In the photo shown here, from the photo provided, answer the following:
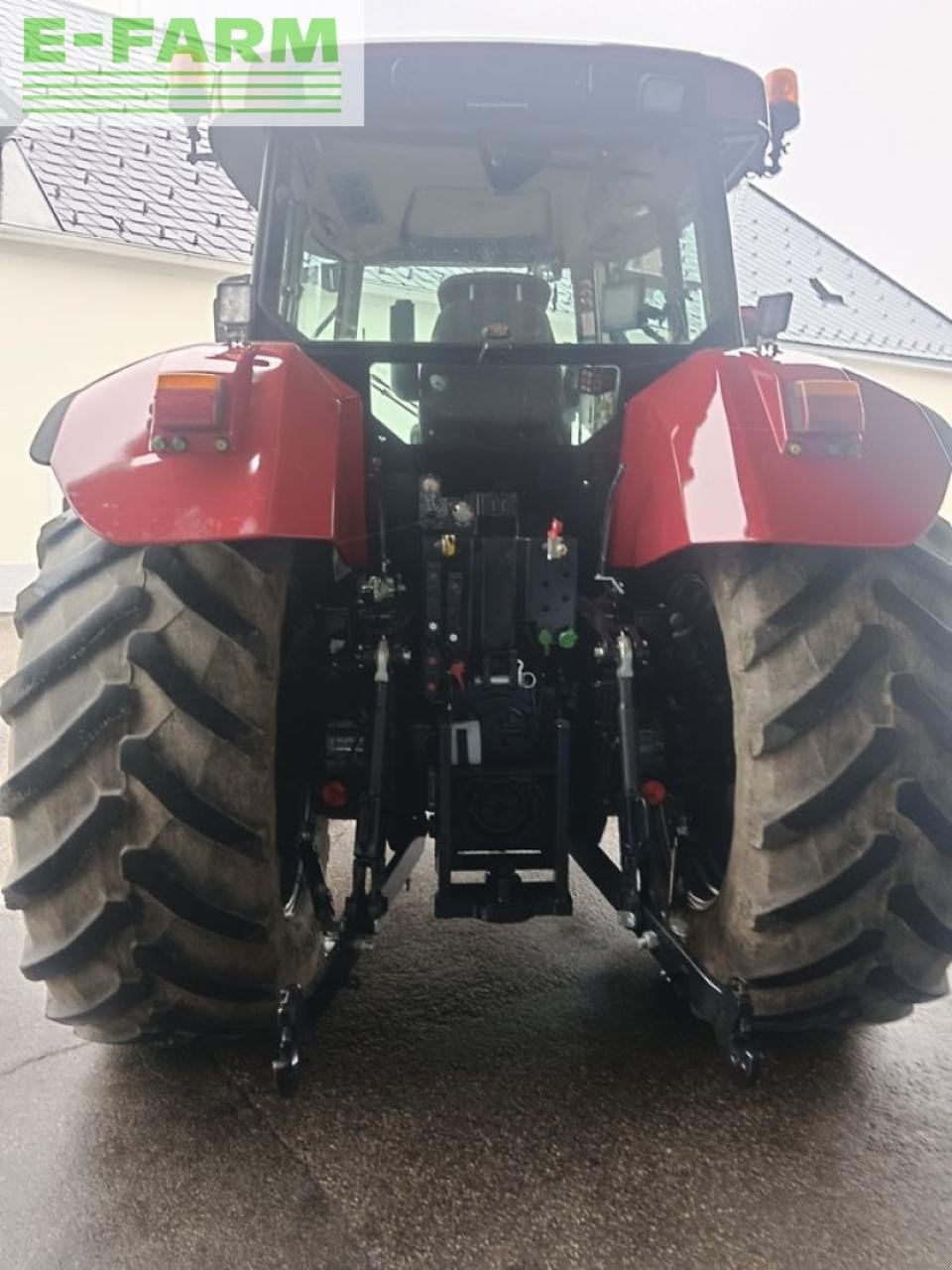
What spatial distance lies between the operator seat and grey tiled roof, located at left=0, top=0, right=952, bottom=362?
498 centimetres

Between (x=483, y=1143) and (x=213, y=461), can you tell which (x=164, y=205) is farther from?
(x=483, y=1143)

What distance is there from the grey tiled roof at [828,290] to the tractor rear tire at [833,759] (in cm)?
1125

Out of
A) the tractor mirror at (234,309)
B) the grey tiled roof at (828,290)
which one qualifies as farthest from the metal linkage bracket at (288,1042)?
the grey tiled roof at (828,290)

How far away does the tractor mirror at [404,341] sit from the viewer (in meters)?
2.07

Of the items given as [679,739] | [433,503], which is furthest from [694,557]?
[433,503]

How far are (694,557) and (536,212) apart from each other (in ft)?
3.26

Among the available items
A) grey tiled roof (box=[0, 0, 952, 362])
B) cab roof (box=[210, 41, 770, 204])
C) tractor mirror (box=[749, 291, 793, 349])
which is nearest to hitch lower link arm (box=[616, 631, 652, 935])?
tractor mirror (box=[749, 291, 793, 349])

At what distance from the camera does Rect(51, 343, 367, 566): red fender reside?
1.45 metres

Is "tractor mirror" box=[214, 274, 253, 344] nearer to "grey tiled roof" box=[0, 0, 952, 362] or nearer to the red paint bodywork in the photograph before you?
the red paint bodywork

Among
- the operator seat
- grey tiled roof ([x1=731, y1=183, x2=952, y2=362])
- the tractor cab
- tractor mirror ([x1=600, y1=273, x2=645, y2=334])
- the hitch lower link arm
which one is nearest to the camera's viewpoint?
the hitch lower link arm

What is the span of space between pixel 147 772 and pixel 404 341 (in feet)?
3.88

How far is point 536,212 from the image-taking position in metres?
2.20

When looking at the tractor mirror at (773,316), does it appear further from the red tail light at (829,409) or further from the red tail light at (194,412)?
the red tail light at (194,412)

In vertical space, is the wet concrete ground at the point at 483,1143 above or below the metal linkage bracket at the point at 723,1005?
below
